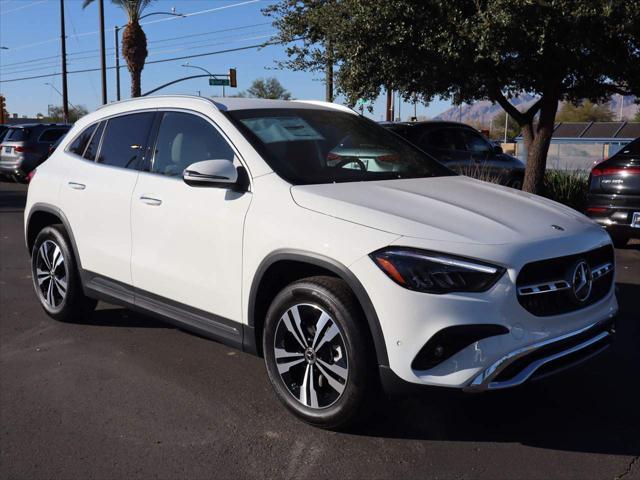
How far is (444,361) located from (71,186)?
3.38 metres

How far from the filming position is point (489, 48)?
977cm

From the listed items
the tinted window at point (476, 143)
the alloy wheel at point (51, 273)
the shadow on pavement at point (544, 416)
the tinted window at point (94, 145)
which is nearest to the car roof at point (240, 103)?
the tinted window at point (94, 145)

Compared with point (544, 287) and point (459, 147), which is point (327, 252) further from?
point (459, 147)

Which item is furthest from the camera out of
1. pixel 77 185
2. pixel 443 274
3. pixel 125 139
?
pixel 77 185

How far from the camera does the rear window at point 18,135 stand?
64.9ft

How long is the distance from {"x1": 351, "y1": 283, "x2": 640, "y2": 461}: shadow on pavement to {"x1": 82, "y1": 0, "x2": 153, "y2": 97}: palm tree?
29.2 m

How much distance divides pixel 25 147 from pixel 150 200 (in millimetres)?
16842

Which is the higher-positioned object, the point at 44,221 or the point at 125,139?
the point at 125,139

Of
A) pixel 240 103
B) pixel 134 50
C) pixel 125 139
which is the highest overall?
pixel 134 50

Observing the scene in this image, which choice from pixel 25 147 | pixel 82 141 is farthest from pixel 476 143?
pixel 25 147

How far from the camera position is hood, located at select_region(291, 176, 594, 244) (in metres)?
3.22

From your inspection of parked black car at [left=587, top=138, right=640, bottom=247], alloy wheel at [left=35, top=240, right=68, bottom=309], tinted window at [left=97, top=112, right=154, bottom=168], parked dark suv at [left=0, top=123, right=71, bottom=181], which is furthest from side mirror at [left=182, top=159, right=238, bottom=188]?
parked dark suv at [left=0, top=123, right=71, bottom=181]

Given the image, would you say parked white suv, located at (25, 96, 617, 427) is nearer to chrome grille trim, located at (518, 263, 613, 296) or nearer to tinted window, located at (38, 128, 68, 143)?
chrome grille trim, located at (518, 263, 613, 296)

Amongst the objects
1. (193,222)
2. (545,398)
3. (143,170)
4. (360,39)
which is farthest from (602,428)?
(360,39)
